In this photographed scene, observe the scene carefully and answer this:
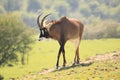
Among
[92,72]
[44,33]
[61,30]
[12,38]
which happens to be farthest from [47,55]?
[92,72]

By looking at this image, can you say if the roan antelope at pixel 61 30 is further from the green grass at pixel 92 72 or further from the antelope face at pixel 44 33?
the green grass at pixel 92 72

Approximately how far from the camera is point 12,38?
2270 inches

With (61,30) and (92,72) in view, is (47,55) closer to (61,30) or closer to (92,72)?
(61,30)

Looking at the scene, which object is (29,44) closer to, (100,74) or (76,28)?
(76,28)

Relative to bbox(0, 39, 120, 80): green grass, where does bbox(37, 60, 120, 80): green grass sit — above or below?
above

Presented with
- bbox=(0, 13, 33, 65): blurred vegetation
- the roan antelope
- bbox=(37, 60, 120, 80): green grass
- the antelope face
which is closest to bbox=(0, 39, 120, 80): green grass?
bbox=(0, 13, 33, 65): blurred vegetation

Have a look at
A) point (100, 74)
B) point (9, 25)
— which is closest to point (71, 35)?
point (100, 74)

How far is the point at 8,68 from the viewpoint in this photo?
62406 mm

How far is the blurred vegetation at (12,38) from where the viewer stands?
55656mm

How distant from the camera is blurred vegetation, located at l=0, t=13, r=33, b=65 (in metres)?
55.7

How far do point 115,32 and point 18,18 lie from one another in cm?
6476

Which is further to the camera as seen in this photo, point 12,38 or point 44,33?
point 12,38

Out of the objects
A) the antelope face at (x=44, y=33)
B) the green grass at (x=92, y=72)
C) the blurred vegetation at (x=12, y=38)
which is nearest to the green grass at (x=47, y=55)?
the blurred vegetation at (x=12, y=38)

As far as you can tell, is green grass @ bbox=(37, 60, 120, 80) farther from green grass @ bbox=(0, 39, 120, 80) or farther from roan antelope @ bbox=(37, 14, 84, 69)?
green grass @ bbox=(0, 39, 120, 80)
